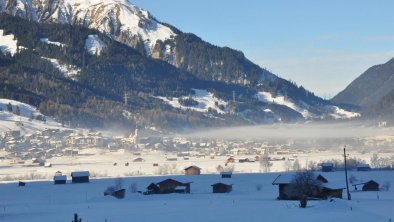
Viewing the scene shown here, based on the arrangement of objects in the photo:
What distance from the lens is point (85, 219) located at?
53.7 meters

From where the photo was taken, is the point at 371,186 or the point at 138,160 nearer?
the point at 371,186

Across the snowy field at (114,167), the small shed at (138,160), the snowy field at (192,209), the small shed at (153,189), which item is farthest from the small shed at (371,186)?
the small shed at (138,160)

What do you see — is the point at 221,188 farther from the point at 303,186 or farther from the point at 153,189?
the point at 303,186

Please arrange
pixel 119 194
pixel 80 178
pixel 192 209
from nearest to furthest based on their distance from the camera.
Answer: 1. pixel 192 209
2. pixel 119 194
3. pixel 80 178

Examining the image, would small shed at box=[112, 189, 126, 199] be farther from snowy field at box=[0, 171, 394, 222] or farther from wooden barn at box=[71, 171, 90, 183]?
wooden barn at box=[71, 171, 90, 183]

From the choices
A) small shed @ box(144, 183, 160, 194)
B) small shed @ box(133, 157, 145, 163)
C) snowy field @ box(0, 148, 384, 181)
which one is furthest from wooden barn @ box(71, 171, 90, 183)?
small shed @ box(133, 157, 145, 163)

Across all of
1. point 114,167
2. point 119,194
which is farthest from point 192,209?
point 114,167

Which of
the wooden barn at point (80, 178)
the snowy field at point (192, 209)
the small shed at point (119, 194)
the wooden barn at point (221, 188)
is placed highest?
the wooden barn at point (80, 178)

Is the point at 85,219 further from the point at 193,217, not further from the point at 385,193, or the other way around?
the point at 385,193

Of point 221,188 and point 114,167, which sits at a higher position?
point 114,167

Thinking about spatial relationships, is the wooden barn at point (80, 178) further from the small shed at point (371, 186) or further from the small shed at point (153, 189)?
the small shed at point (371, 186)

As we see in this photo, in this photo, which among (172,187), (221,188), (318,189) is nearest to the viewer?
(318,189)

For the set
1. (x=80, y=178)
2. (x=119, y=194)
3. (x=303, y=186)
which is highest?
(x=80, y=178)

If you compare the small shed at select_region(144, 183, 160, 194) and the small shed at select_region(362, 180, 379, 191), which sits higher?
the small shed at select_region(362, 180, 379, 191)
